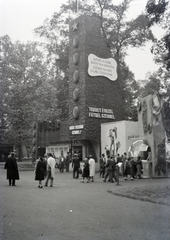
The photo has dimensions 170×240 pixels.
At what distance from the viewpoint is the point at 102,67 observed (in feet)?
109

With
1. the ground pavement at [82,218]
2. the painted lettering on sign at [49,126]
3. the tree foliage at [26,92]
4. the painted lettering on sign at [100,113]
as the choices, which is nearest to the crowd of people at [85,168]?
the ground pavement at [82,218]

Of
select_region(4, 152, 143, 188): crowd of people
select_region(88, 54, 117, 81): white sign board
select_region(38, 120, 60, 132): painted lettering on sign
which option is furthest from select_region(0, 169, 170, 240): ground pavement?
select_region(38, 120, 60, 132): painted lettering on sign

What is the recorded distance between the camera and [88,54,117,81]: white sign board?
32.5m

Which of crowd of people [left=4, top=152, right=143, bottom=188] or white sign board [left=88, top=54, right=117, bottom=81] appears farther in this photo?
white sign board [left=88, top=54, right=117, bottom=81]

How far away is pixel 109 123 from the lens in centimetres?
3083

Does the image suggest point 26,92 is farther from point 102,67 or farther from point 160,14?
point 160,14

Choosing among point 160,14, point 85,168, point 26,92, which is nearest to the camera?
point 160,14

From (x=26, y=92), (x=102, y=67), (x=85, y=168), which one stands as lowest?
(x=85, y=168)

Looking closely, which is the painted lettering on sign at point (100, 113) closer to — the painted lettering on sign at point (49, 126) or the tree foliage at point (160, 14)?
the painted lettering on sign at point (49, 126)

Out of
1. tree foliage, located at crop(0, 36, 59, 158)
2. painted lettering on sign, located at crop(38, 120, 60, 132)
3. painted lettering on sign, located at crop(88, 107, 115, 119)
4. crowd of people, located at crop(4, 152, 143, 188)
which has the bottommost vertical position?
crowd of people, located at crop(4, 152, 143, 188)

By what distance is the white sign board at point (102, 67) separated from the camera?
32.5 metres

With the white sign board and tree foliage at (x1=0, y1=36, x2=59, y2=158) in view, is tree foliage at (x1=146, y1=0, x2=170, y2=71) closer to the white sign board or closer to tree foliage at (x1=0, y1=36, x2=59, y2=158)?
the white sign board

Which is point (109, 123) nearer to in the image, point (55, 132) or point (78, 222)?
point (55, 132)

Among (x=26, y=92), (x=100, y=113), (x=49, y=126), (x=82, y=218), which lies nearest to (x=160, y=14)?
(x=82, y=218)
